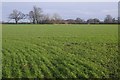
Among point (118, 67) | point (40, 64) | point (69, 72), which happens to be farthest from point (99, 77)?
point (40, 64)

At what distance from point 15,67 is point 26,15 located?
119 metres

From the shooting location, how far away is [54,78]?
25.8 ft

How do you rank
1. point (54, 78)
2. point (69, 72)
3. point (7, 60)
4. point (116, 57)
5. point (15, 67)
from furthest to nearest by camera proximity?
point (116, 57) < point (7, 60) < point (15, 67) < point (69, 72) < point (54, 78)

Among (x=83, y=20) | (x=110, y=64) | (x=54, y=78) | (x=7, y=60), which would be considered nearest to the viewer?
(x=54, y=78)

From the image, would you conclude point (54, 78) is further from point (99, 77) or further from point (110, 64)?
point (110, 64)

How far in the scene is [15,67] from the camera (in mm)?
9312

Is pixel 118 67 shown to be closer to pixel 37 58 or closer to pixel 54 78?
pixel 54 78

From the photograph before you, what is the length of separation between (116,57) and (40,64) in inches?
172

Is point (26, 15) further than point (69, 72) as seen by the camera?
Yes

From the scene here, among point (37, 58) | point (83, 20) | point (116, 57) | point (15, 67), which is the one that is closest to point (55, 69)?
point (15, 67)

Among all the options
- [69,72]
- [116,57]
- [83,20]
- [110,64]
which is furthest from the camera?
[83,20]

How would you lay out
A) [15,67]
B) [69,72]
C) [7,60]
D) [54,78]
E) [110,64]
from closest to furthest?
1. [54,78]
2. [69,72]
3. [15,67]
4. [110,64]
5. [7,60]

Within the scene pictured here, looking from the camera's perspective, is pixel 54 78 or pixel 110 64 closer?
pixel 54 78

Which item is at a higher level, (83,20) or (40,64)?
(83,20)
